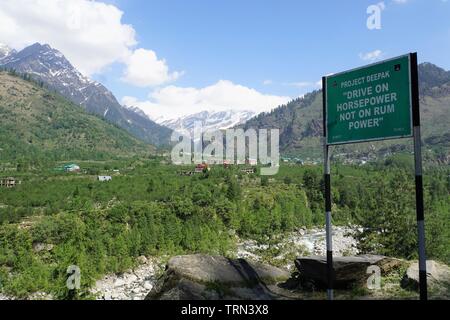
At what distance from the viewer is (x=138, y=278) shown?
40.6m

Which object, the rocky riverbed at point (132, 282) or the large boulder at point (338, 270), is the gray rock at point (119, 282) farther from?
the large boulder at point (338, 270)

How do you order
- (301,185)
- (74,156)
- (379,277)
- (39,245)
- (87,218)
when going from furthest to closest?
(74,156) < (301,185) < (87,218) < (39,245) < (379,277)

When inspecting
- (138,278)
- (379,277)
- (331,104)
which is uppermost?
(331,104)

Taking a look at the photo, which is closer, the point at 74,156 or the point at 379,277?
the point at 379,277

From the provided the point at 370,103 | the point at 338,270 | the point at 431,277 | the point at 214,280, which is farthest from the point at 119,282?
the point at 370,103

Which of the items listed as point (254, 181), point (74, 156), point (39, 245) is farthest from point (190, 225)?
point (74, 156)

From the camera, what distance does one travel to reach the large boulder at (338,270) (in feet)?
36.7

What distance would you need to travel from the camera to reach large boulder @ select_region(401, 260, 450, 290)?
10870 mm

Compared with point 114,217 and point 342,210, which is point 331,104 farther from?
point 342,210

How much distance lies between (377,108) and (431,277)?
231 inches

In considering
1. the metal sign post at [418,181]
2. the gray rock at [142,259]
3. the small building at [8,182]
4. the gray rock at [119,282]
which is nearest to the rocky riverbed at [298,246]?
the gray rock at [142,259]

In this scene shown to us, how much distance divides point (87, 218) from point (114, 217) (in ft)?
11.4

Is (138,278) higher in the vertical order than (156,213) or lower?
lower

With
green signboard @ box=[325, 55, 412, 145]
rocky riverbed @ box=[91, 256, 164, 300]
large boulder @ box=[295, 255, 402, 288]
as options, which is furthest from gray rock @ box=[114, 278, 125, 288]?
green signboard @ box=[325, 55, 412, 145]
